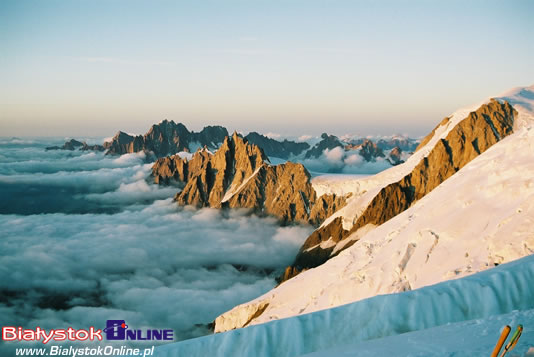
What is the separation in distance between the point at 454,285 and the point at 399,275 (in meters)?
75.3

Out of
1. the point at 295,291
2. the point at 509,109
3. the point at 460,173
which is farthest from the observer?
the point at 509,109

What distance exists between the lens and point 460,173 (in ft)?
406

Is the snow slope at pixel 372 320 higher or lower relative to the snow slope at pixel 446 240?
higher

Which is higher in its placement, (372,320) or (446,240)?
(372,320)

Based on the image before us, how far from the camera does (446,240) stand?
308ft

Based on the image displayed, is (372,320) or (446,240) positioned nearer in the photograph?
(372,320)

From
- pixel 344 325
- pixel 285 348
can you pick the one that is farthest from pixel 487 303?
pixel 285 348

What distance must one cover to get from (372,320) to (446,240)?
76.6 m

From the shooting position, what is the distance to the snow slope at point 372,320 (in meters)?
24.4

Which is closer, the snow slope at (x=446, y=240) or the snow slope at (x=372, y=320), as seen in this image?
the snow slope at (x=372, y=320)

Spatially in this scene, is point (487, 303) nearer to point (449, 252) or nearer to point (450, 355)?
point (450, 355)

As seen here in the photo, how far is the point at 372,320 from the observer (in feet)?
80.8

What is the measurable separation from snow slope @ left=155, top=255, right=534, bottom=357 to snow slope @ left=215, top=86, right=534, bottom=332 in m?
46.0

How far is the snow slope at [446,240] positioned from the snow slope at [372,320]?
4600 cm
